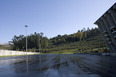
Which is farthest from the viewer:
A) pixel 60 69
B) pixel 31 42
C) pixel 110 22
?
pixel 31 42

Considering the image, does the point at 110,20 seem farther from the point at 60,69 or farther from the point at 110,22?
the point at 60,69

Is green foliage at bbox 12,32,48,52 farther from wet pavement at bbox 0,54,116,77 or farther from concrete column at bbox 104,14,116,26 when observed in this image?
wet pavement at bbox 0,54,116,77

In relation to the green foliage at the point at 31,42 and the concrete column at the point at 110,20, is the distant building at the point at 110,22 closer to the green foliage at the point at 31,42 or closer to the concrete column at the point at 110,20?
the concrete column at the point at 110,20

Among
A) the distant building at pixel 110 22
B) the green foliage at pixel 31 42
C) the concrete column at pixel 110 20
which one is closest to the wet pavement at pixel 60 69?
the distant building at pixel 110 22

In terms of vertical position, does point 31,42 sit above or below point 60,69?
above

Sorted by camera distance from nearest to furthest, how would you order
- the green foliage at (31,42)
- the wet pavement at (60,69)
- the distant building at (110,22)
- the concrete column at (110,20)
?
the wet pavement at (60,69)
the distant building at (110,22)
the concrete column at (110,20)
the green foliage at (31,42)

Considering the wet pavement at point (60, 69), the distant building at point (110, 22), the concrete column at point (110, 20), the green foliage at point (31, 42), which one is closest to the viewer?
the wet pavement at point (60, 69)

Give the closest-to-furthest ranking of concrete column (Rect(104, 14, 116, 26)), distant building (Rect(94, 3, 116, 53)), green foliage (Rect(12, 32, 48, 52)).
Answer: distant building (Rect(94, 3, 116, 53))
concrete column (Rect(104, 14, 116, 26))
green foliage (Rect(12, 32, 48, 52))

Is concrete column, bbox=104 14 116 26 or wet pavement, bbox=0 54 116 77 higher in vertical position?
concrete column, bbox=104 14 116 26

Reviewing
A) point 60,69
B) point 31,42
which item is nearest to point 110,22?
point 60,69

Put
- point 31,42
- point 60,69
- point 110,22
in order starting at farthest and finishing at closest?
point 31,42 < point 110,22 < point 60,69

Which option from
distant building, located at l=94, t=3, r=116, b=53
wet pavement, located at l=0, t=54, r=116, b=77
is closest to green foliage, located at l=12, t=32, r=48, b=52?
distant building, located at l=94, t=3, r=116, b=53

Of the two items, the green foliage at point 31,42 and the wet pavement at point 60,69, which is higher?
the green foliage at point 31,42

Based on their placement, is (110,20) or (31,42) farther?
(31,42)
